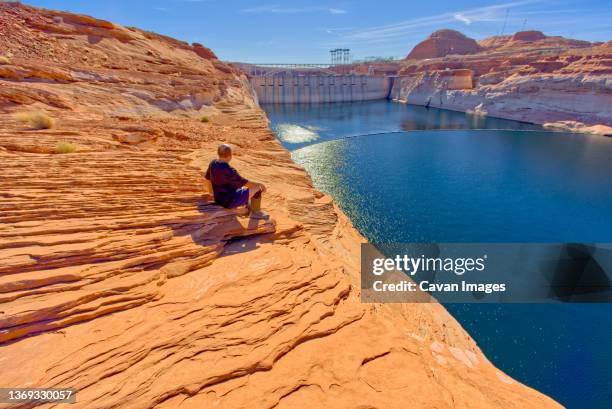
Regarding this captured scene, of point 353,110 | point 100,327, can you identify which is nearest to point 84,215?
point 100,327

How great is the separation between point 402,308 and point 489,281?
29.8ft

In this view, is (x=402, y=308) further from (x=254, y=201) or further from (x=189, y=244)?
(x=189, y=244)

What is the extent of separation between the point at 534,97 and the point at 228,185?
221ft

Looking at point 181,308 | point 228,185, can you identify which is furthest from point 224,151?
point 181,308

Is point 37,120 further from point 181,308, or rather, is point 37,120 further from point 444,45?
point 444,45

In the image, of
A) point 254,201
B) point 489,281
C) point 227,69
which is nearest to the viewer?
point 254,201

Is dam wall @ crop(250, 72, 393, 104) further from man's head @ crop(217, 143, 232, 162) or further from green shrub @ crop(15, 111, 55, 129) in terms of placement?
man's head @ crop(217, 143, 232, 162)

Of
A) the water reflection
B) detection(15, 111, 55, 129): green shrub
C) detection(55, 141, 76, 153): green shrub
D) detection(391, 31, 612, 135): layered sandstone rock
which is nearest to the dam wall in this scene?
the water reflection

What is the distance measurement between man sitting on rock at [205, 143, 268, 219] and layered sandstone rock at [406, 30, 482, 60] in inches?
6174

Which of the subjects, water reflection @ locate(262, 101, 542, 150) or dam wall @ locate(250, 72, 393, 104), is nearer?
water reflection @ locate(262, 101, 542, 150)

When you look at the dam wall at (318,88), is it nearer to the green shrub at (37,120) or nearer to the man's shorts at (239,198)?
the green shrub at (37,120)

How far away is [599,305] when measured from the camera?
1316cm

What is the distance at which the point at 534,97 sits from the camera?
54.8 metres

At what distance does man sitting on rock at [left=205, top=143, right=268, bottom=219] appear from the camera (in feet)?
20.6
